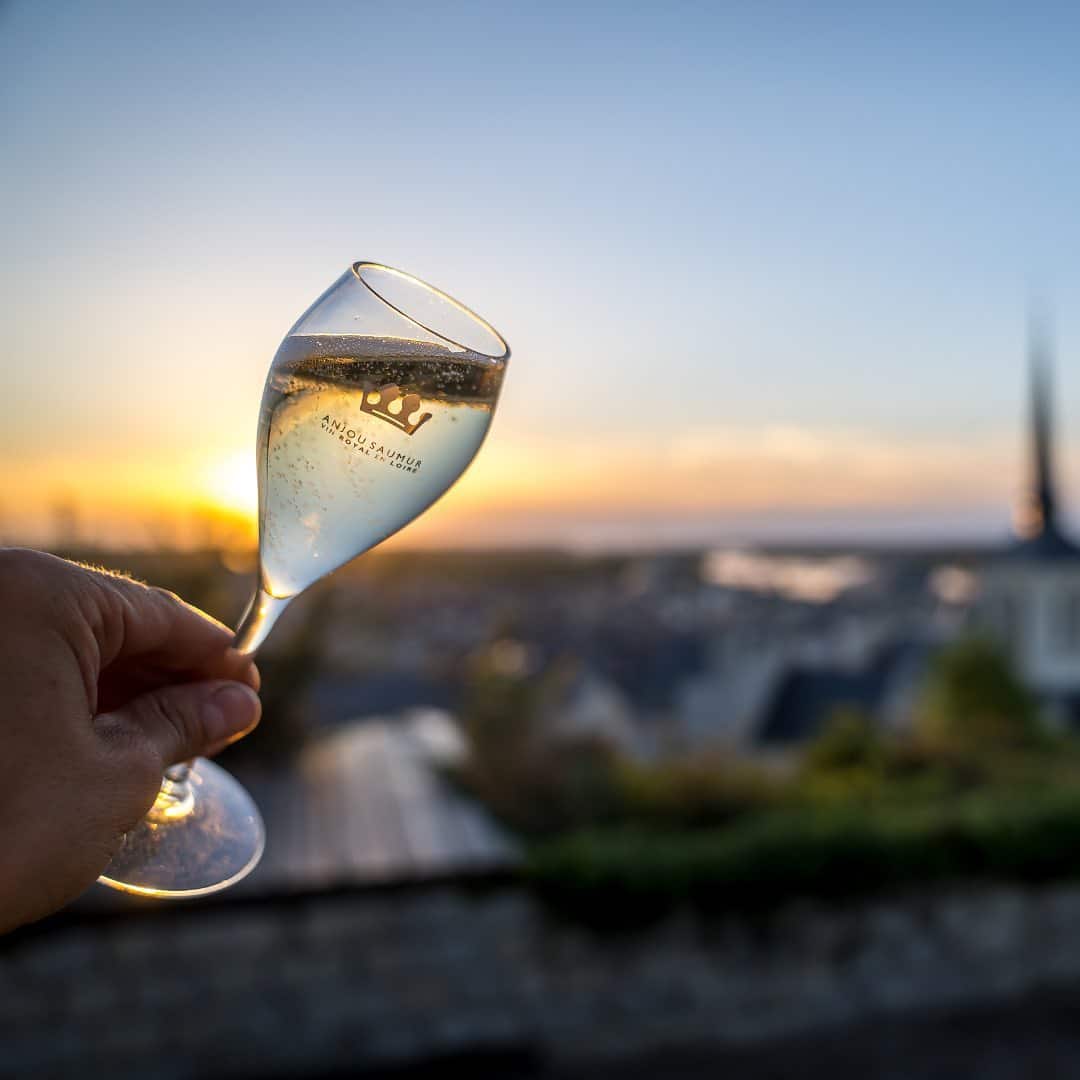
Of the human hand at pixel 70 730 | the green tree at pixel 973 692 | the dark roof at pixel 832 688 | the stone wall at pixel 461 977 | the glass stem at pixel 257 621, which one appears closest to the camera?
the human hand at pixel 70 730

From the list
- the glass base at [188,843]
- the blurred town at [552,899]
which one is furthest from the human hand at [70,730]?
the blurred town at [552,899]

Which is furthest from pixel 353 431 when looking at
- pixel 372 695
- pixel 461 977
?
pixel 372 695

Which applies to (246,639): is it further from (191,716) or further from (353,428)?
(353,428)

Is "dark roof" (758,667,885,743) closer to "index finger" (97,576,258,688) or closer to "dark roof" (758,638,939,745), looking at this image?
"dark roof" (758,638,939,745)

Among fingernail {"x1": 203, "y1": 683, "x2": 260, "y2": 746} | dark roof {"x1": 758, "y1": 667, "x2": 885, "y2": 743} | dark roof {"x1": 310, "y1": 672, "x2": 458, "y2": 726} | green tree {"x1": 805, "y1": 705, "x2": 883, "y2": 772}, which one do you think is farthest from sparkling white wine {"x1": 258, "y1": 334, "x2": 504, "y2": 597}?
dark roof {"x1": 758, "y1": 667, "x2": 885, "y2": 743}

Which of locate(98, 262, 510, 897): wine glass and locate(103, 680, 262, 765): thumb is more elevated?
locate(98, 262, 510, 897): wine glass

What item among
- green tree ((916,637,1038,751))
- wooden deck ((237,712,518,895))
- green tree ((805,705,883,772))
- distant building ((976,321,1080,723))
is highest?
wooden deck ((237,712,518,895))

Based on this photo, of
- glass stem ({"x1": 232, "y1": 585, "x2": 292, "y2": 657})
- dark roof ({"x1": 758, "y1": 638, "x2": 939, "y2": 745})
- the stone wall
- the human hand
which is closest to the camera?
the human hand

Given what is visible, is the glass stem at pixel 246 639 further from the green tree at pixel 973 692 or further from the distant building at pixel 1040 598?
the distant building at pixel 1040 598
